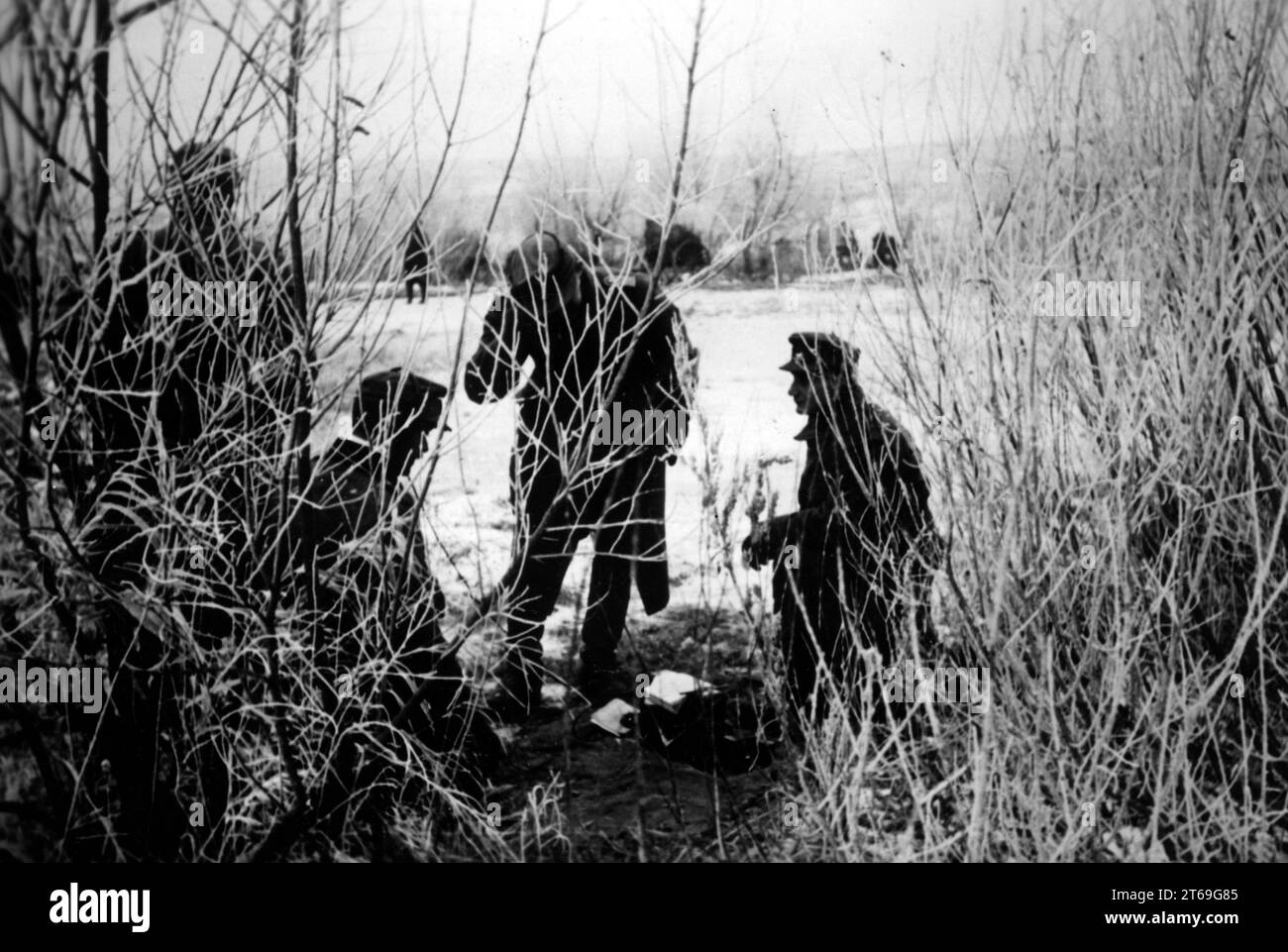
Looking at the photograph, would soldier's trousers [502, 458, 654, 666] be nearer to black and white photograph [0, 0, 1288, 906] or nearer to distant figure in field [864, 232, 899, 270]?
black and white photograph [0, 0, 1288, 906]

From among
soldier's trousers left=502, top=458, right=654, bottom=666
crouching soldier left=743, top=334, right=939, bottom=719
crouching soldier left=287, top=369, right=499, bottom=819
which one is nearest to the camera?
crouching soldier left=287, top=369, right=499, bottom=819

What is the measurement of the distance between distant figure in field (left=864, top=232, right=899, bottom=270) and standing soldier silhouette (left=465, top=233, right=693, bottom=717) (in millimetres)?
740

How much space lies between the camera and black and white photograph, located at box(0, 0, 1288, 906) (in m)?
3.40

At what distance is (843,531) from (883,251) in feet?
3.38

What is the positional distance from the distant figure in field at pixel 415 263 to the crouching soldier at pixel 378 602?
31 centimetres

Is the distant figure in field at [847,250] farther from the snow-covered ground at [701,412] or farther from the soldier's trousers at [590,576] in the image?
the soldier's trousers at [590,576]

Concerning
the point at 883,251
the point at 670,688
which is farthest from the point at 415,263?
the point at 670,688

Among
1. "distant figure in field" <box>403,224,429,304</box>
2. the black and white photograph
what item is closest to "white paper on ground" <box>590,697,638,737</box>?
the black and white photograph

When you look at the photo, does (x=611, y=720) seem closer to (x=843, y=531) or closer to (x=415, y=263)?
(x=843, y=531)

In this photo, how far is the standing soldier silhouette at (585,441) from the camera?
387 cm

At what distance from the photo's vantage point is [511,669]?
A: 4039mm

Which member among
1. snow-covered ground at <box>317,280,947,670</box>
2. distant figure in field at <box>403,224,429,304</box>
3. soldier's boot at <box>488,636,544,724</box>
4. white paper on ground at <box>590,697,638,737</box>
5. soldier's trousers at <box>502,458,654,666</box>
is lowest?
white paper on ground at <box>590,697,638,737</box>

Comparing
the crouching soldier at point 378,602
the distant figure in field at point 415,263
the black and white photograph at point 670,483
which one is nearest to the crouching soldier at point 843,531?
the black and white photograph at point 670,483
